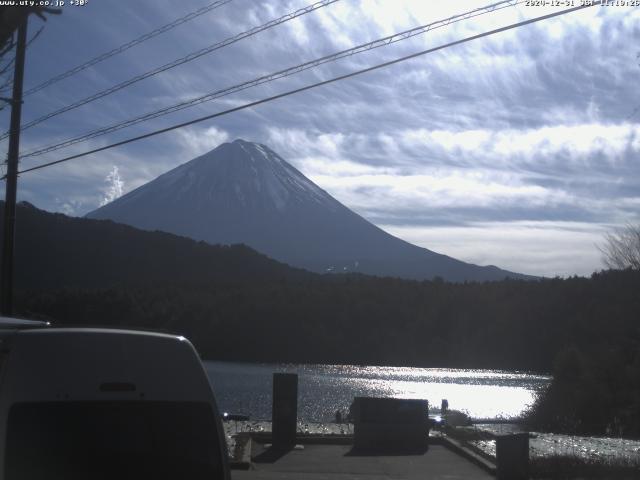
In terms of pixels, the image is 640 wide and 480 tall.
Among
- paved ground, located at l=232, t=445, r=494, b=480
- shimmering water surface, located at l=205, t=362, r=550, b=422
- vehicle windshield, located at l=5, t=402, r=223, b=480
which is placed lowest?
shimmering water surface, located at l=205, t=362, r=550, b=422

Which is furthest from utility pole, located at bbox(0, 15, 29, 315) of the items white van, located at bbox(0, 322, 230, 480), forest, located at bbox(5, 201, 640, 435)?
forest, located at bbox(5, 201, 640, 435)

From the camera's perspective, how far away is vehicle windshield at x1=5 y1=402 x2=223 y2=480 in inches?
179

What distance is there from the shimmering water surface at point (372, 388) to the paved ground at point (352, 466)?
60.5ft

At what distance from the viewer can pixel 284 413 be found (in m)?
14.9

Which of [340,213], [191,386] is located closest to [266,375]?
[191,386]

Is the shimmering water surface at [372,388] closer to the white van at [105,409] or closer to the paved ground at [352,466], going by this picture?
the paved ground at [352,466]

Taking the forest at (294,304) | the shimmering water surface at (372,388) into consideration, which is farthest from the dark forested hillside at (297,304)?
the shimmering water surface at (372,388)

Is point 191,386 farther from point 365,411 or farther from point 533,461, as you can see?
point 365,411

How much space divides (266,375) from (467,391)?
1376 cm

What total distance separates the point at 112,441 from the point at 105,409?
18 cm

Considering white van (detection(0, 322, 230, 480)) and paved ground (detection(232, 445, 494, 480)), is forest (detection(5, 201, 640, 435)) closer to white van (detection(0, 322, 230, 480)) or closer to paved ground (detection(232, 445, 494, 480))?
paved ground (detection(232, 445, 494, 480))

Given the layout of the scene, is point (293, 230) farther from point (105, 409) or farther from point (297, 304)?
point (105, 409)

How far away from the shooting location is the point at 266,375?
187 ft

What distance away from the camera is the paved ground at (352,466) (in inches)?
484
